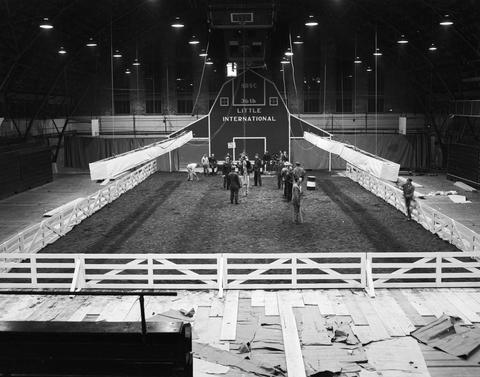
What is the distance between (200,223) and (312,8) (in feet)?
70.4

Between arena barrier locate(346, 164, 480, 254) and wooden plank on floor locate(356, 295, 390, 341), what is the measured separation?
116 inches

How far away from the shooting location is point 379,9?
3144 cm

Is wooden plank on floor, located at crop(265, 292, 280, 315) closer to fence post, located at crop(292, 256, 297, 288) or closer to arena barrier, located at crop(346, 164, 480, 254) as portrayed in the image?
fence post, located at crop(292, 256, 297, 288)

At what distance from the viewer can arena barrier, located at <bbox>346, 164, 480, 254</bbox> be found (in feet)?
48.9

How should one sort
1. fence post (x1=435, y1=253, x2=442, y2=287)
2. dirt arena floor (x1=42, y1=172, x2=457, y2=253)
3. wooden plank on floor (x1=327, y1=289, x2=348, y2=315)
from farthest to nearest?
dirt arena floor (x1=42, y1=172, x2=457, y2=253) < fence post (x1=435, y1=253, x2=442, y2=287) < wooden plank on floor (x1=327, y1=289, x2=348, y2=315)

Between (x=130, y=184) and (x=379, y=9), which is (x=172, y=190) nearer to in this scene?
(x=130, y=184)

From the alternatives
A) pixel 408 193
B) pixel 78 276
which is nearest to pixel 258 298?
pixel 78 276

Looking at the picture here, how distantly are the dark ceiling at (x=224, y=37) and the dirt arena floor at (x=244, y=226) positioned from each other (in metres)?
7.41

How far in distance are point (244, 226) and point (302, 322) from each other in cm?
929

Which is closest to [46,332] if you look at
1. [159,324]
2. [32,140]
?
[159,324]

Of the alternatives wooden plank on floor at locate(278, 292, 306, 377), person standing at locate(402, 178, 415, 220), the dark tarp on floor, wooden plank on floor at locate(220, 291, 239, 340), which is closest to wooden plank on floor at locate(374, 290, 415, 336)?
wooden plank on floor at locate(278, 292, 306, 377)

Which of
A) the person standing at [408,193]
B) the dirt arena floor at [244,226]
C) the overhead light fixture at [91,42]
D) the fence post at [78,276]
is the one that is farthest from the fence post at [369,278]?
the overhead light fixture at [91,42]

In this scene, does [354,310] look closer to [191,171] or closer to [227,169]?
[227,169]

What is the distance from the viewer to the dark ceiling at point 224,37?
1021 inches
